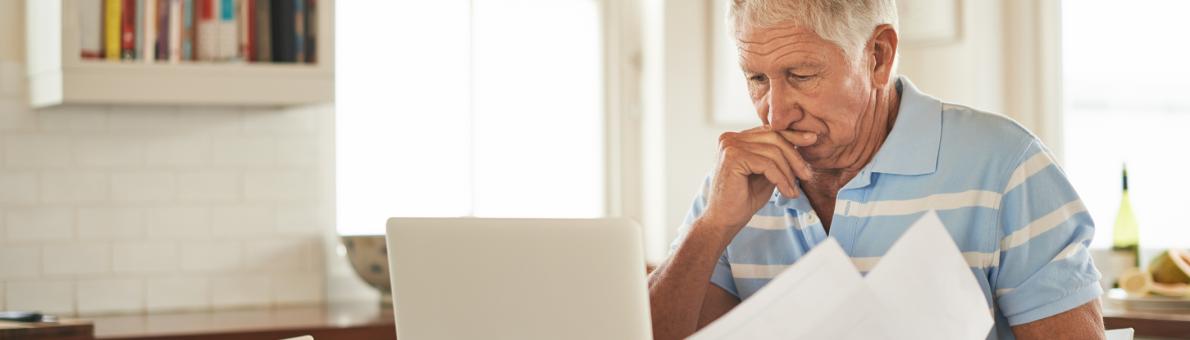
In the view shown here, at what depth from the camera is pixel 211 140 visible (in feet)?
10.5

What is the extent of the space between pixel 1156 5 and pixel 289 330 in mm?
2366

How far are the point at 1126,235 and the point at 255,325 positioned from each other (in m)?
2.08

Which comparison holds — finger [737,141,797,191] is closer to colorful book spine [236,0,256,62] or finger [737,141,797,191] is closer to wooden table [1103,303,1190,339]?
wooden table [1103,303,1190,339]

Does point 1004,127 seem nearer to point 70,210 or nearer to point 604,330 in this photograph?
point 604,330

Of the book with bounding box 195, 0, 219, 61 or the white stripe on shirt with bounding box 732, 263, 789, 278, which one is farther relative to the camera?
→ the book with bounding box 195, 0, 219, 61

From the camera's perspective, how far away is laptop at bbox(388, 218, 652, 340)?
3.65 feet

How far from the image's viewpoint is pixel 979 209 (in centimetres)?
144

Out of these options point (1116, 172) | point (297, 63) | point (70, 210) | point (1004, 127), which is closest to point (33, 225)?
point (70, 210)

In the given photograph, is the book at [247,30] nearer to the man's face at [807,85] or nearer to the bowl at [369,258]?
the bowl at [369,258]

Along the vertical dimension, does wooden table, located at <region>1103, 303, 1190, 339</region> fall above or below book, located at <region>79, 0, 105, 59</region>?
below

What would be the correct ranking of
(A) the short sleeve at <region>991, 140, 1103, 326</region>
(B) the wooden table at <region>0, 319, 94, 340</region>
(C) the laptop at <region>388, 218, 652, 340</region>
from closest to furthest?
(C) the laptop at <region>388, 218, 652, 340</region> → (A) the short sleeve at <region>991, 140, 1103, 326</region> → (B) the wooden table at <region>0, 319, 94, 340</region>

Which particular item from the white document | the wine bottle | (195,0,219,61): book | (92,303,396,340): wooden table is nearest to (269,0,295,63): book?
(195,0,219,61): book

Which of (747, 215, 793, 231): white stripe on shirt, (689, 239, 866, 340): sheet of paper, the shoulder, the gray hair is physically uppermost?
the gray hair

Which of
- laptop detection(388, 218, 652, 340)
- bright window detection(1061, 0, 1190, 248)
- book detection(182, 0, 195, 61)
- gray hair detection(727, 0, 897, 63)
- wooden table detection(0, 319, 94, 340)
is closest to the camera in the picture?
laptop detection(388, 218, 652, 340)
